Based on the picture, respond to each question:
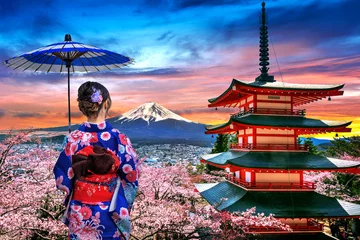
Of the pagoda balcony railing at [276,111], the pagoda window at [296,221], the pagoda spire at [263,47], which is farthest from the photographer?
the pagoda spire at [263,47]

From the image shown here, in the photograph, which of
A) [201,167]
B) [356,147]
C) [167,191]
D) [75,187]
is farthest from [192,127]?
[75,187]

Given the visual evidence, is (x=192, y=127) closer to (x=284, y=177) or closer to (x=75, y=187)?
→ (x=284, y=177)

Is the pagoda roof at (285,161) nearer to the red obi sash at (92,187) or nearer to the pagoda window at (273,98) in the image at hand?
the pagoda window at (273,98)

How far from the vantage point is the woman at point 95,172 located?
318cm

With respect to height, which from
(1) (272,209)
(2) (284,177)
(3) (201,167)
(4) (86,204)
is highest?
(4) (86,204)

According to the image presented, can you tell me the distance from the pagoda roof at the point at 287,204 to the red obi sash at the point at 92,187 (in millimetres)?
7444

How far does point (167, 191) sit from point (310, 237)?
746cm

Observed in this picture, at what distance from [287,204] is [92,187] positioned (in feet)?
28.6

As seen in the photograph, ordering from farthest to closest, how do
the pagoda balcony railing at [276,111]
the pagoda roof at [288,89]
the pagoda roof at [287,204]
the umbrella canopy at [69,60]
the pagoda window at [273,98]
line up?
the pagoda window at [273,98] → the pagoda balcony railing at [276,111] → the pagoda roof at [288,89] → the pagoda roof at [287,204] → the umbrella canopy at [69,60]

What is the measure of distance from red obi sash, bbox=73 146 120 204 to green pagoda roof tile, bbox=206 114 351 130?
7.99 m

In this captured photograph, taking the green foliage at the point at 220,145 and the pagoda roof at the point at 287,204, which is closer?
the pagoda roof at the point at 287,204

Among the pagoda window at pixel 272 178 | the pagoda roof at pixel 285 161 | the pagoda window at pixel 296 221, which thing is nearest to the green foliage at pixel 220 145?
the pagoda roof at pixel 285 161

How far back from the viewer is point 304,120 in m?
11.8

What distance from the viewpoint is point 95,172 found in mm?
3195
